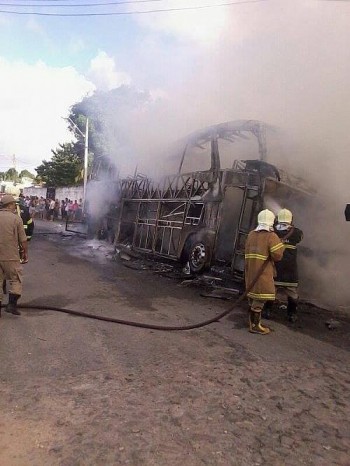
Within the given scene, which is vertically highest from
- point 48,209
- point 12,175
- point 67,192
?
point 12,175

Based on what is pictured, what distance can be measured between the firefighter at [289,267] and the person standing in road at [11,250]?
3026 millimetres

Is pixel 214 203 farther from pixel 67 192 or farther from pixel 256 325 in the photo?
pixel 67 192

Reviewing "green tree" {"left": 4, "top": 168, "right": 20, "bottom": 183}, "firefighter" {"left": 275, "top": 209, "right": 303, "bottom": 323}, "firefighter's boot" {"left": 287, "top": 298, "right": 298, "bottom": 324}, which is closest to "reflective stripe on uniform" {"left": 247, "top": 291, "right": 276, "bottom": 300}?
"firefighter" {"left": 275, "top": 209, "right": 303, "bottom": 323}

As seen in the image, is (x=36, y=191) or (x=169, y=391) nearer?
(x=169, y=391)

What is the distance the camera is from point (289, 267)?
17.7 feet

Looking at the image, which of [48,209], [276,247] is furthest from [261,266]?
[48,209]

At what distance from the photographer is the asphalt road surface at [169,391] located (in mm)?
2383

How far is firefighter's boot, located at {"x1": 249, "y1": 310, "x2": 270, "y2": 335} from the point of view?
15.5 ft

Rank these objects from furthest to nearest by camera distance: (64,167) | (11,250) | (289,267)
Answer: (64,167) → (289,267) → (11,250)

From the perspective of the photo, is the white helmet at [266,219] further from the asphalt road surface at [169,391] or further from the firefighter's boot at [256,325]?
the asphalt road surface at [169,391]

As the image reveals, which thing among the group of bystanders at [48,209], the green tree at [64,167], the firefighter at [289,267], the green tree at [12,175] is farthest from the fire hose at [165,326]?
the green tree at [12,175]

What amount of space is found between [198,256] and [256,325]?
9.23ft

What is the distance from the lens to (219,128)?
8156mm

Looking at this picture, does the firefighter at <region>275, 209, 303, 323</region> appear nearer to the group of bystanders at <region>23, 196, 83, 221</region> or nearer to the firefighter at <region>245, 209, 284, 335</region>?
the firefighter at <region>245, 209, 284, 335</region>
